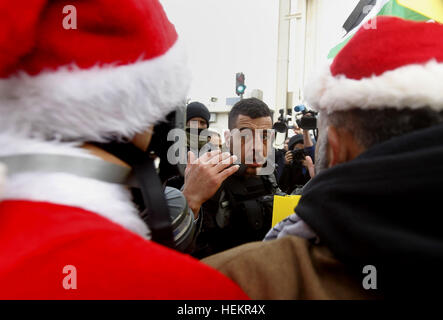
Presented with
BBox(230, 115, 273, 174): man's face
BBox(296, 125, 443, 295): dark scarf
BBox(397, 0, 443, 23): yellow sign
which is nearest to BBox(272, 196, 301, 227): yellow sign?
BBox(230, 115, 273, 174): man's face

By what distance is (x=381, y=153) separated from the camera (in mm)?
633

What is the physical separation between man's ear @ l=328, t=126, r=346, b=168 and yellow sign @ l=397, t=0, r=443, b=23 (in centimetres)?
187

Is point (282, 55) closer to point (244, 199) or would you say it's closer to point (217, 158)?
point (244, 199)

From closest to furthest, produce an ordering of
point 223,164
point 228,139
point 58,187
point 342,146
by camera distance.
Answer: point 58,187 < point 342,146 < point 223,164 < point 228,139

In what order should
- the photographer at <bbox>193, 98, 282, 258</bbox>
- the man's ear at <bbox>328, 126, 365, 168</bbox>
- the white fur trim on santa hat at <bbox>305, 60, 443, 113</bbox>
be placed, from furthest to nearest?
1. the photographer at <bbox>193, 98, 282, 258</bbox>
2. the man's ear at <bbox>328, 126, 365, 168</bbox>
3. the white fur trim on santa hat at <bbox>305, 60, 443, 113</bbox>

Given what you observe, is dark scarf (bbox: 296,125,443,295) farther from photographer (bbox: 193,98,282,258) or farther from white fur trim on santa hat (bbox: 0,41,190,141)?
photographer (bbox: 193,98,282,258)

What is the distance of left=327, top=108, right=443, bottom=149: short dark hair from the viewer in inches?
26.7

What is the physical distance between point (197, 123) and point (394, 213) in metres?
2.93

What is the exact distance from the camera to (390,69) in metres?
0.73

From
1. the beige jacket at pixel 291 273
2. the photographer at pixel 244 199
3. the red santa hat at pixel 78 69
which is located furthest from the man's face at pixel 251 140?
the red santa hat at pixel 78 69

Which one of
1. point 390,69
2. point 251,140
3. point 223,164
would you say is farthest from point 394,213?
point 251,140


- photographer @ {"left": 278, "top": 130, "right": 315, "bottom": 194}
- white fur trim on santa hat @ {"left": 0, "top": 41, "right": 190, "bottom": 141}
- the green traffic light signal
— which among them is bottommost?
photographer @ {"left": 278, "top": 130, "right": 315, "bottom": 194}
